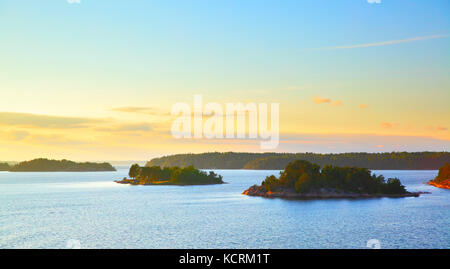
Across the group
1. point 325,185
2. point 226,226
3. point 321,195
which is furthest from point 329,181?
point 226,226

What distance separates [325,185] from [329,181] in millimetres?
2426

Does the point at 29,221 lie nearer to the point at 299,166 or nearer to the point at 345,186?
the point at 299,166

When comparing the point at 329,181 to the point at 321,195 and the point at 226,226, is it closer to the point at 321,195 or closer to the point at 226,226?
the point at 321,195

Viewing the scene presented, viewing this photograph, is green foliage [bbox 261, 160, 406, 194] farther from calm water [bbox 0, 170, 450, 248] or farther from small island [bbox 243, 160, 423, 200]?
calm water [bbox 0, 170, 450, 248]

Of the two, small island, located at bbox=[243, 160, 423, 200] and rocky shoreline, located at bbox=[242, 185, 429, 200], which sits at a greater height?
small island, located at bbox=[243, 160, 423, 200]

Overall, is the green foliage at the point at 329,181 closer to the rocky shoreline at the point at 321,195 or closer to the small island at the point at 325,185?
the small island at the point at 325,185

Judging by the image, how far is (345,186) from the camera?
486ft

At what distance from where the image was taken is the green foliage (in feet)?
482

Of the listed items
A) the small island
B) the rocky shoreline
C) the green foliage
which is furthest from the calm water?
the green foliage

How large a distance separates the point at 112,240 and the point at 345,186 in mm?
101186

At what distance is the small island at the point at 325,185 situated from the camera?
14550cm
